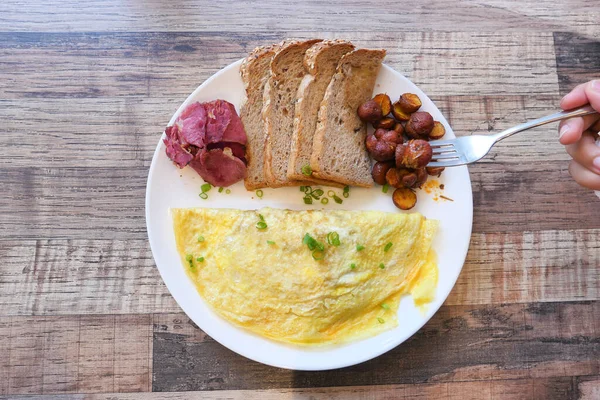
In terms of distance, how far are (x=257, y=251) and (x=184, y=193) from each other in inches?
22.5

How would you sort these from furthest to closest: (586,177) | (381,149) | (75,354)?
(75,354) < (381,149) < (586,177)

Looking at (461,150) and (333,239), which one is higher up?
(461,150)

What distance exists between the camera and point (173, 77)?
347cm

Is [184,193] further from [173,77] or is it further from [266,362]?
[266,362]

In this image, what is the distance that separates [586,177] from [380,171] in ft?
3.60

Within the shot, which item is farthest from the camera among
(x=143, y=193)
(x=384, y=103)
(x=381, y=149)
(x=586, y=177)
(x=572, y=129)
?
(x=143, y=193)

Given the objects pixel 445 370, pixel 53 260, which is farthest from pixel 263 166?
pixel 445 370

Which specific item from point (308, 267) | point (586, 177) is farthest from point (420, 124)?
point (308, 267)

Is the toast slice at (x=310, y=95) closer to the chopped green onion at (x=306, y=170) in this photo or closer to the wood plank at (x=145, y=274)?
the chopped green onion at (x=306, y=170)

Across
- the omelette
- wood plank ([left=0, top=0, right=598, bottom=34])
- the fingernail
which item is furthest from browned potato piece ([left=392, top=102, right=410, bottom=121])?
the fingernail

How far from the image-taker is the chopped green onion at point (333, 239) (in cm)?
288

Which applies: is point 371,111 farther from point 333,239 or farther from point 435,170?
point 333,239

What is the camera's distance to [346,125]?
3123mm

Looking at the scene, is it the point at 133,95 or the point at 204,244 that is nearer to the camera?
the point at 204,244
